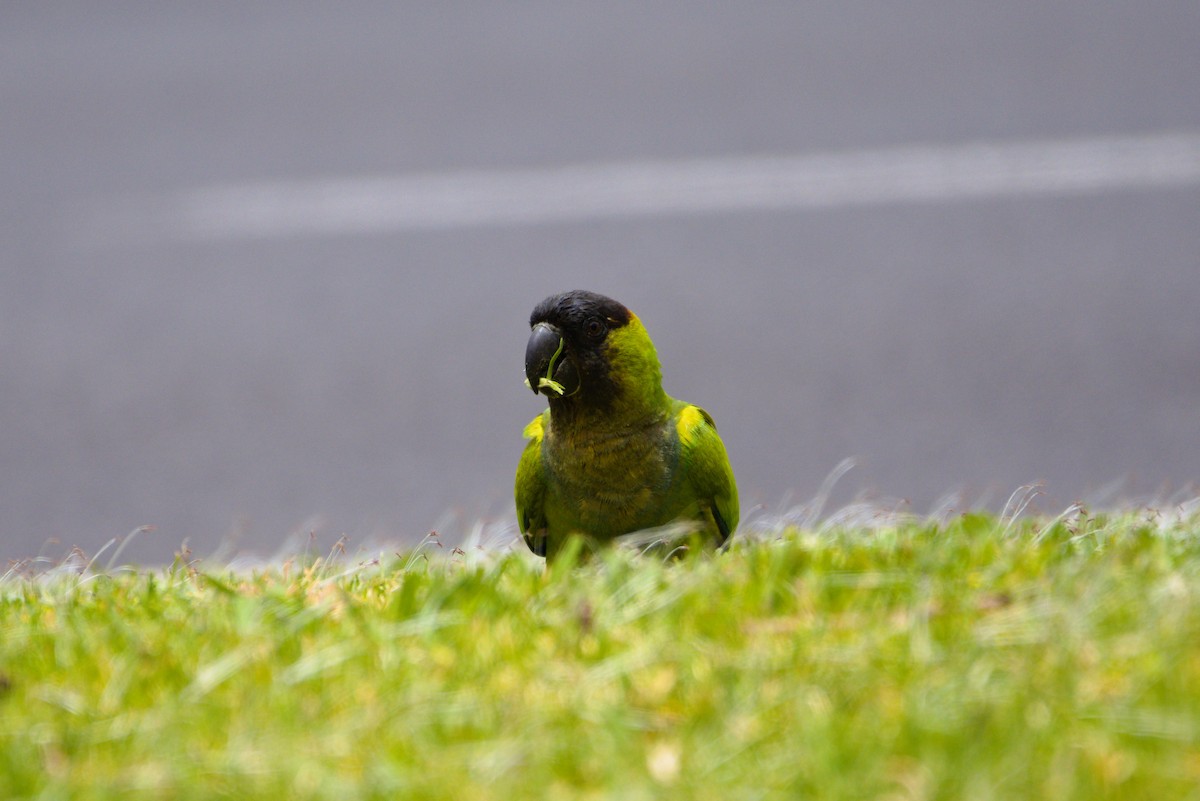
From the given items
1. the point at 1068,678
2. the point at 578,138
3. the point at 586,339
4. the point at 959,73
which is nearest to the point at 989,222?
the point at 959,73

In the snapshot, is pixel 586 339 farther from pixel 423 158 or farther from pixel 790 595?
pixel 423 158

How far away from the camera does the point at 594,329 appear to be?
10.4ft

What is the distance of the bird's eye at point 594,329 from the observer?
124 inches

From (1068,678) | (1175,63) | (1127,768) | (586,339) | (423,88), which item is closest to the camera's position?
(1127,768)

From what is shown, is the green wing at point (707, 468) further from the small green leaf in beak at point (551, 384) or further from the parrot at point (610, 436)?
the small green leaf in beak at point (551, 384)

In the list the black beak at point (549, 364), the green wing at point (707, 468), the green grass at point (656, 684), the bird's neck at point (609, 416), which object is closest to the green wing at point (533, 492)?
the bird's neck at point (609, 416)

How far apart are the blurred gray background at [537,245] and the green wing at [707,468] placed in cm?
150

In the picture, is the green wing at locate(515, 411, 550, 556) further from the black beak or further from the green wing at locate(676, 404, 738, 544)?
the green wing at locate(676, 404, 738, 544)

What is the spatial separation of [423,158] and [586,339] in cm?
529

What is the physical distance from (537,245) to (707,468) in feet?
13.8

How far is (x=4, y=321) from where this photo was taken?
7043mm

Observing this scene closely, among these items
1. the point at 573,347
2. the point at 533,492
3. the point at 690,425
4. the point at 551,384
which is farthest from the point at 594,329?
the point at 533,492

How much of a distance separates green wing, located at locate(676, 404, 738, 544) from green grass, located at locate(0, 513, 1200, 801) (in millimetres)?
622

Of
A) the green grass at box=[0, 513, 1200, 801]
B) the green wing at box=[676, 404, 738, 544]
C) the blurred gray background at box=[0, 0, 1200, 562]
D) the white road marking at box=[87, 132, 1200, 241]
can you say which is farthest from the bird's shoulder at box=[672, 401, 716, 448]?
the white road marking at box=[87, 132, 1200, 241]
